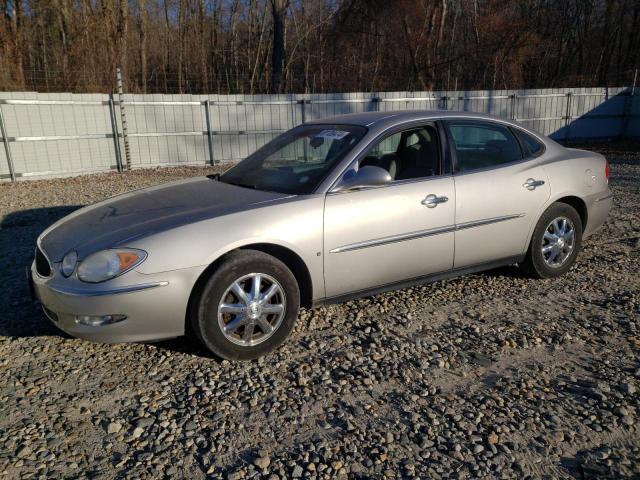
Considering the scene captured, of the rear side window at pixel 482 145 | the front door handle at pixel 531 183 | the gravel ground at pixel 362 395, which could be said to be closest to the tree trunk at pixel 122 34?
the gravel ground at pixel 362 395

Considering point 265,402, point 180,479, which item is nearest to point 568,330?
point 265,402

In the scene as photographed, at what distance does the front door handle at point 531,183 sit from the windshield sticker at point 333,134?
1.64m

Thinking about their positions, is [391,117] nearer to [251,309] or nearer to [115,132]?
[251,309]

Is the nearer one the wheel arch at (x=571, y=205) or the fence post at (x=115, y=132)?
the wheel arch at (x=571, y=205)

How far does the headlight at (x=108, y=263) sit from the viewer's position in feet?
10.0

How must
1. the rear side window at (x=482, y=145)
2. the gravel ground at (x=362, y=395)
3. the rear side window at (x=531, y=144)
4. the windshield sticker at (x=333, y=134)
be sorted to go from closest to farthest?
the gravel ground at (x=362, y=395), the windshield sticker at (x=333, y=134), the rear side window at (x=482, y=145), the rear side window at (x=531, y=144)

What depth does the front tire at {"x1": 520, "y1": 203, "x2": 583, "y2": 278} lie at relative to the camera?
463 centimetres

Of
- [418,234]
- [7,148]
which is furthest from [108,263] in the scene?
[7,148]

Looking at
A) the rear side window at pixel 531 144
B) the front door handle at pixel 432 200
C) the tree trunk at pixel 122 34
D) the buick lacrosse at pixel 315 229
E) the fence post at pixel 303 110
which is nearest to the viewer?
the buick lacrosse at pixel 315 229

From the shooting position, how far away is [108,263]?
308cm

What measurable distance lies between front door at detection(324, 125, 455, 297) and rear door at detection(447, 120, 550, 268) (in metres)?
0.15

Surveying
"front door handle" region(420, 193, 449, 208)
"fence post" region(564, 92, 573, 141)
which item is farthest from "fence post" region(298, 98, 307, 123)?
"front door handle" region(420, 193, 449, 208)

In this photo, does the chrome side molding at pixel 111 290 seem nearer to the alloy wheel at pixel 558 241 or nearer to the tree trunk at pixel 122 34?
the alloy wheel at pixel 558 241

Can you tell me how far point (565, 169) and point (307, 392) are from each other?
3.27 meters
